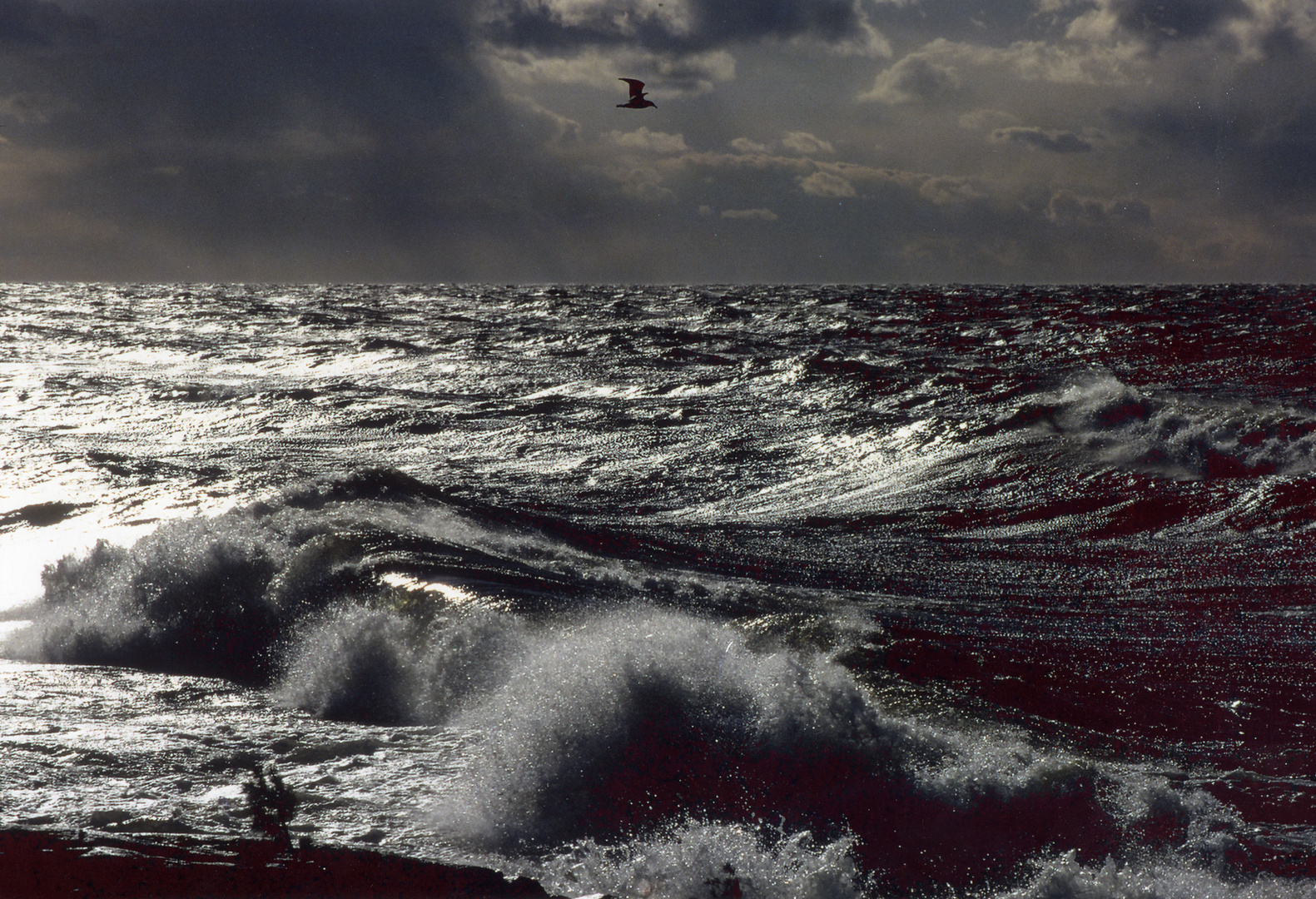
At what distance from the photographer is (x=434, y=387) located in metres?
19.0

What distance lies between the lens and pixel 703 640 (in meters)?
4.79

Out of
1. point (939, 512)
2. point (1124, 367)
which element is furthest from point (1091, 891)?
point (1124, 367)

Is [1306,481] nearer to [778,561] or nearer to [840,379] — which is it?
[778,561]

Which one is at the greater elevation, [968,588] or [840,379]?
[840,379]

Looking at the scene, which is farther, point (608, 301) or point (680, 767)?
point (608, 301)

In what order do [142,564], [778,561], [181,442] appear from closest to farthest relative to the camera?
[142,564] < [778,561] < [181,442]

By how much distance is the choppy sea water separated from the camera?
3547mm

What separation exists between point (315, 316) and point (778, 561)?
119ft

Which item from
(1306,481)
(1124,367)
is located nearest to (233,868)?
(1306,481)

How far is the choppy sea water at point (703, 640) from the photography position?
3547 millimetres

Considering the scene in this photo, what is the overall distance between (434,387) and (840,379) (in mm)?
7675

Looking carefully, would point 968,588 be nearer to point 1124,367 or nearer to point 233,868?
point 233,868

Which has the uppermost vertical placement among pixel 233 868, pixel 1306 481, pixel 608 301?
pixel 608 301

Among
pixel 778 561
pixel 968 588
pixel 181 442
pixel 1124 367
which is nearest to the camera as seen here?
pixel 968 588
